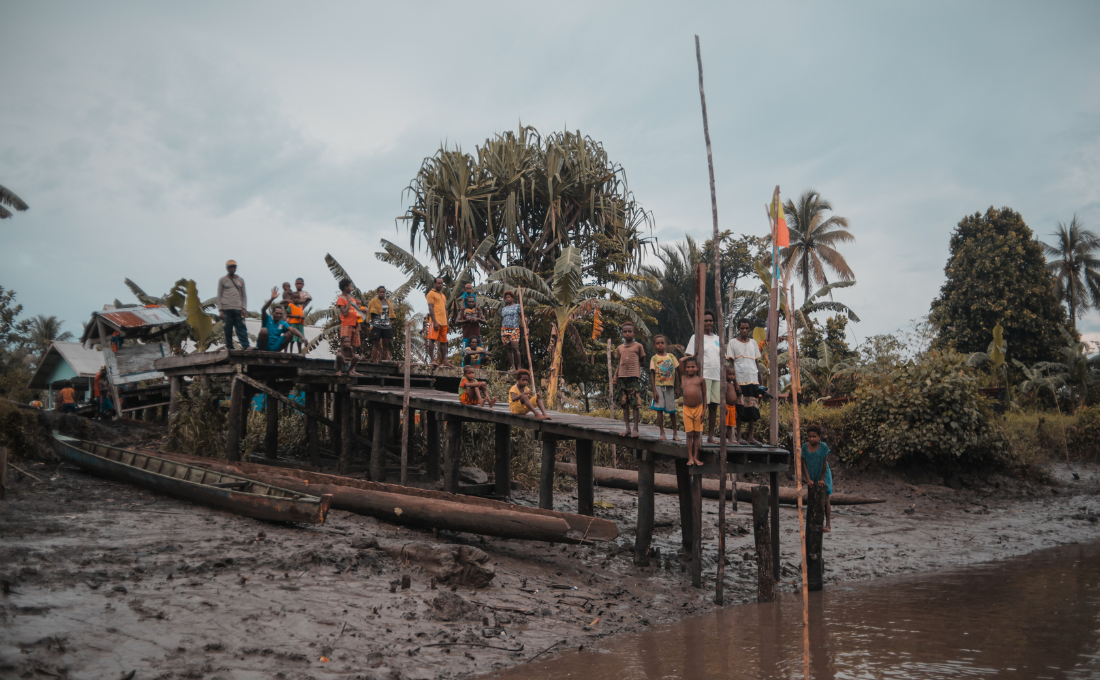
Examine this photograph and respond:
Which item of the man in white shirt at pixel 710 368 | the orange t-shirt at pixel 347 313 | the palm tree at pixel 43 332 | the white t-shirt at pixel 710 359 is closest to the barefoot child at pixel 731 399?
the man in white shirt at pixel 710 368

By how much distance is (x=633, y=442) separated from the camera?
837 centimetres

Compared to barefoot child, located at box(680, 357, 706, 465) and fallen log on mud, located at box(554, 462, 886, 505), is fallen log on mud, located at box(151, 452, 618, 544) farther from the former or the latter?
fallen log on mud, located at box(554, 462, 886, 505)

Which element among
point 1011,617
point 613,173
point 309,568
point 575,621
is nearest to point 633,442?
point 575,621

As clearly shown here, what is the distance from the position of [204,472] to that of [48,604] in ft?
14.3

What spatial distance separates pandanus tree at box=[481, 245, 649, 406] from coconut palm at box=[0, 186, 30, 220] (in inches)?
486

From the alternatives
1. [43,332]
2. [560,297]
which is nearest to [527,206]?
[560,297]

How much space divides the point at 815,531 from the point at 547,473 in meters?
3.88

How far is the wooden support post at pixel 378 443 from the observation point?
467 inches

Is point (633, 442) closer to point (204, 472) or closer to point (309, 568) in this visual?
point (309, 568)

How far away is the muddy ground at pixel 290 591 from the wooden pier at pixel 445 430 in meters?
0.94

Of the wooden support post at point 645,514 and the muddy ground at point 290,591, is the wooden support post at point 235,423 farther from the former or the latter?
the wooden support post at point 645,514

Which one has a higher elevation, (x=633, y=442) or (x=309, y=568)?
(x=633, y=442)

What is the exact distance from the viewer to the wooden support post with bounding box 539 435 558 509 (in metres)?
10.2

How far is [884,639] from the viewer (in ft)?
22.7
